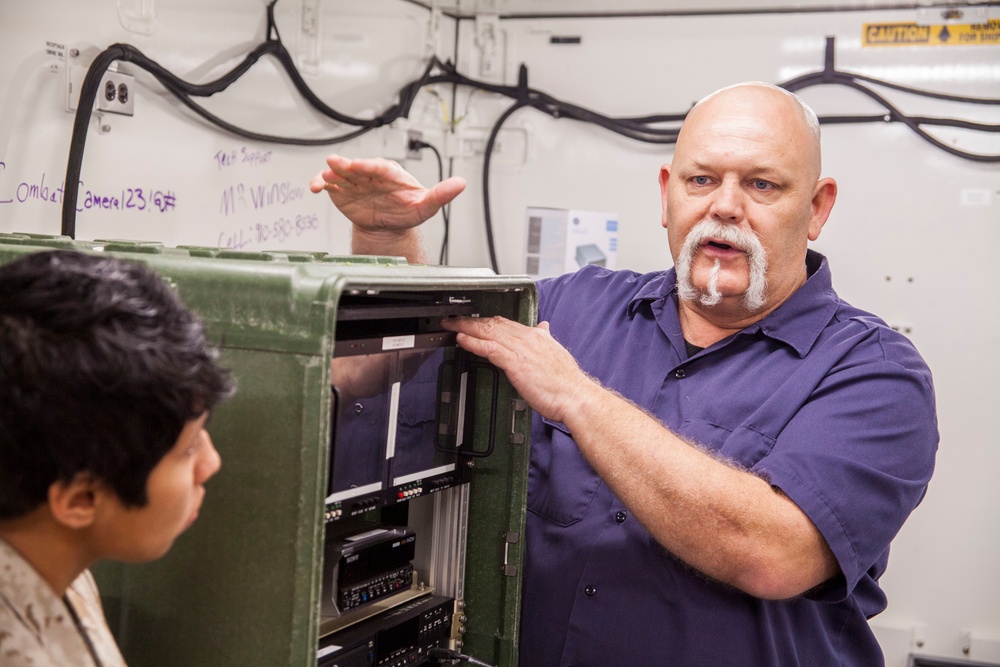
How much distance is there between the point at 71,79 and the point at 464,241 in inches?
58.7

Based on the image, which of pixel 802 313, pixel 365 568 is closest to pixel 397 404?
pixel 365 568

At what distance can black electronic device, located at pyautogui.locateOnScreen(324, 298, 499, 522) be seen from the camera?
1.07m

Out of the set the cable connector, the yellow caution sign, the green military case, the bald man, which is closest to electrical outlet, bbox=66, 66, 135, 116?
the bald man

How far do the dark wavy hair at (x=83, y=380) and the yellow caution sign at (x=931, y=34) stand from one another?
2476 mm

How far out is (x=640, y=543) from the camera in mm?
1501

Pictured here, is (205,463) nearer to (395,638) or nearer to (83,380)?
(83,380)

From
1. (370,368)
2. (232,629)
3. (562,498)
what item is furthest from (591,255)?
(232,629)

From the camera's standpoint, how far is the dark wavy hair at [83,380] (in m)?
0.71

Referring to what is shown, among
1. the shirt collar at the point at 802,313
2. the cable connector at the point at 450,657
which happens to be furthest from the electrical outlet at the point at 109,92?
the cable connector at the point at 450,657

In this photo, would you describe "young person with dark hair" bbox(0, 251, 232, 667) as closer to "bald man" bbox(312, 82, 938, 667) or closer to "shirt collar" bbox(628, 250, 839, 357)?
"bald man" bbox(312, 82, 938, 667)

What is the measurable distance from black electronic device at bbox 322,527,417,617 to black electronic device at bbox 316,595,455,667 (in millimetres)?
32

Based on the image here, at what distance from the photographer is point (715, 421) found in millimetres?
1539

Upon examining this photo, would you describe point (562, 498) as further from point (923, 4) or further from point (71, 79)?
point (923, 4)

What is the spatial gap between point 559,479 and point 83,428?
3.23 feet
